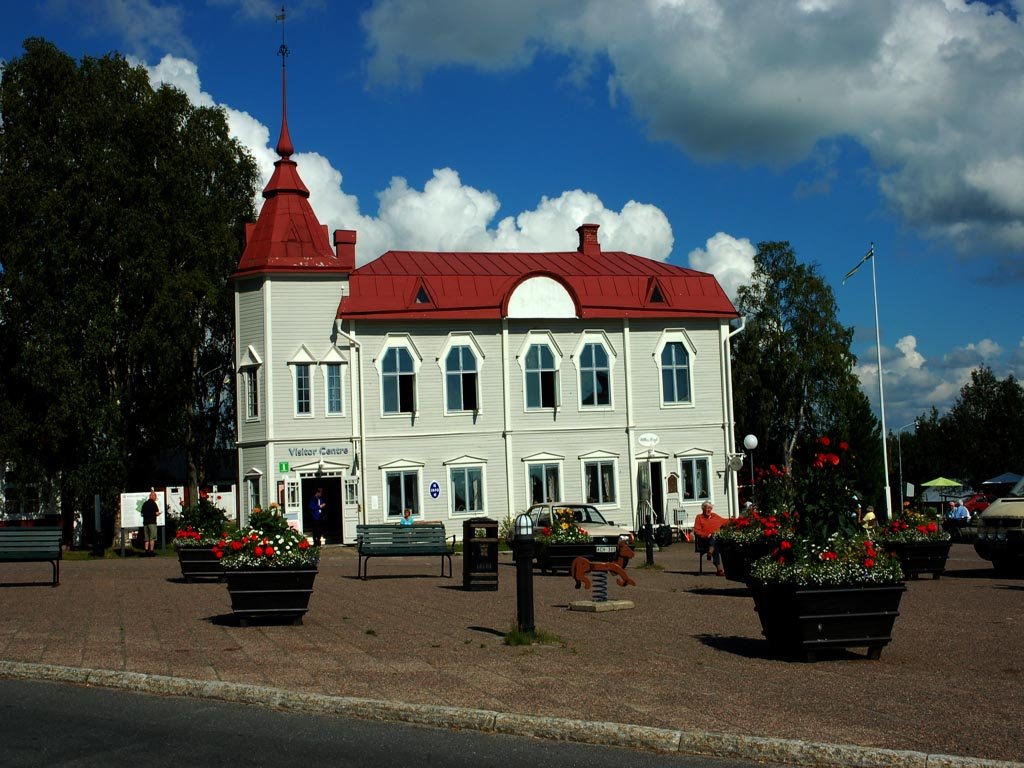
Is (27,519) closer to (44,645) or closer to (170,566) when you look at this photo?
(170,566)

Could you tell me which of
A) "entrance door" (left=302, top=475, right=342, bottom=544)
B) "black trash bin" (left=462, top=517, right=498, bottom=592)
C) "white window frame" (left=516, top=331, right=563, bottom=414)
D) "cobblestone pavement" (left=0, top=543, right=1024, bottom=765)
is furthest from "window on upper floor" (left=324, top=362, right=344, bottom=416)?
"black trash bin" (left=462, top=517, right=498, bottom=592)

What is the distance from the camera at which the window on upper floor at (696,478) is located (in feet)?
141

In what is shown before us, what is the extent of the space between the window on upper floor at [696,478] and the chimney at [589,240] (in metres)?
9.12

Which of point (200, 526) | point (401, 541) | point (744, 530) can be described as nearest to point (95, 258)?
point (200, 526)

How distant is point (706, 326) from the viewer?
4366 cm

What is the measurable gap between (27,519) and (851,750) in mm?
45281

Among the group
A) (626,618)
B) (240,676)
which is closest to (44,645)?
(240,676)

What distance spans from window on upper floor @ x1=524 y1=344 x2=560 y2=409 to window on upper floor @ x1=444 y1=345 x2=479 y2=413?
187cm

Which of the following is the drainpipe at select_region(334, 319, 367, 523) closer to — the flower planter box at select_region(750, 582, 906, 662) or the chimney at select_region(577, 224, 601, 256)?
the chimney at select_region(577, 224, 601, 256)

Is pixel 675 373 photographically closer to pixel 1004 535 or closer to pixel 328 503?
pixel 328 503

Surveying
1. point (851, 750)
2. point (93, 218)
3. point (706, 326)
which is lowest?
point (851, 750)

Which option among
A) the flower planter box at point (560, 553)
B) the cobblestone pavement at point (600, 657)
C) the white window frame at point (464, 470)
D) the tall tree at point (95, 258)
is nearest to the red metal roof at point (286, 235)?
the tall tree at point (95, 258)

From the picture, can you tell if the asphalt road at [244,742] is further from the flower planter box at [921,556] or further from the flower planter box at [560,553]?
the flower planter box at [560,553]

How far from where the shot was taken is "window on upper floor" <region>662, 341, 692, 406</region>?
1693 inches
